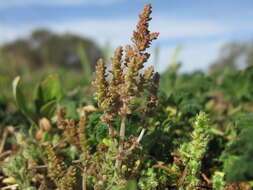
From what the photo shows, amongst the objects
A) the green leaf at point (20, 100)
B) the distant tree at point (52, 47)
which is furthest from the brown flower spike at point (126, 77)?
the distant tree at point (52, 47)

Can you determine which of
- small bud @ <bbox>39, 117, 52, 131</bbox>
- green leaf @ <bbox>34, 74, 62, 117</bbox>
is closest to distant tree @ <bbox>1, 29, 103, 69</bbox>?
green leaf @ <bbox>34, 74, 62, 117</bbox>

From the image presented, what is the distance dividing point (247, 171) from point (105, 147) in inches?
20.1

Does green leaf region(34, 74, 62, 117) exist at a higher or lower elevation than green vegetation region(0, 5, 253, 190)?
higher

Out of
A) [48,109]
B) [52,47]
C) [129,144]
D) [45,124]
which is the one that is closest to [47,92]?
[48,109]

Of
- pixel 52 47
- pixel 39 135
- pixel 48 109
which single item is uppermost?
pixel 52 47

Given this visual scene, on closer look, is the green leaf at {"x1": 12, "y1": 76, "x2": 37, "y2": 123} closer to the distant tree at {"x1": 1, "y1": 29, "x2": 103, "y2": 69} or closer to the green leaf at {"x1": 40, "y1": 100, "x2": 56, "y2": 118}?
the green leaf at {"x1": 40, "y1": 100, "x2": 56, "y2": 118}

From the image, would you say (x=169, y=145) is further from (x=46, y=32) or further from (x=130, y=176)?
(x=46, y=32)

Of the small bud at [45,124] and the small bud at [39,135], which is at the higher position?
the small bud at [45,124]

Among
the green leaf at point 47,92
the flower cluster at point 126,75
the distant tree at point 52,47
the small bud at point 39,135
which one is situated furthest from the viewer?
the distant tree at point 52,47

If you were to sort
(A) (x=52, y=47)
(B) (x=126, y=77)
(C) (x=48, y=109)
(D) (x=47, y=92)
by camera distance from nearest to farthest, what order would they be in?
(B) (x=126, y=77) < (C) (x=48, y=109) < (D) (x=47, y=92) < (A) (x=52, y=47)

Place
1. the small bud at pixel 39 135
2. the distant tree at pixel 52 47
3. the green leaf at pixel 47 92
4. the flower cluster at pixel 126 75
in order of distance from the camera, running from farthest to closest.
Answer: the distant tree at pixel 52 47, the green leaf at pixel 47 92, the small bud at pixel 39 135, the flower cluster at pixel 126 75

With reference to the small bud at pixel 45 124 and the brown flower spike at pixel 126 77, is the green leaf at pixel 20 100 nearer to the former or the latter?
the small bud at pixel 45 124

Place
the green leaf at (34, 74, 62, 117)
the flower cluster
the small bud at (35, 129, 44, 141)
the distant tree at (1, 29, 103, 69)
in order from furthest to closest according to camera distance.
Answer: the distant tree at (1, 29, 103, 69) → the green leaf at (34, 74, 62, 117) → the small bud at (35, 129, 44, 141) → the flower cluster

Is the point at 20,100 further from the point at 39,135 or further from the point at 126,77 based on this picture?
the point at 126,77
